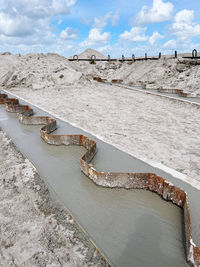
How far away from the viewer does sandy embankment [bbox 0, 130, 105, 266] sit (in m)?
2.37

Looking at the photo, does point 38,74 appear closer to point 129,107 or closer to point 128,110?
point 129,107

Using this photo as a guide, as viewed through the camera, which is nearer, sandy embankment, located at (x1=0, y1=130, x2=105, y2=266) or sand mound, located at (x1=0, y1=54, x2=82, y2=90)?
sandy embankment, located at (x1=0, y1=130, x2=105, y2=266)

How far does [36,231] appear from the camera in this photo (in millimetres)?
2736

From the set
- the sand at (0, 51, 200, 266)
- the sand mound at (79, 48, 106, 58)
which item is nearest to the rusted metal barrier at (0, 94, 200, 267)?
the sand at (0, 51, 200, 266)

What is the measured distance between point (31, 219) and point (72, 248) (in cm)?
82

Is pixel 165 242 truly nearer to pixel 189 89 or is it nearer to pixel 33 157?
pixel 33 157

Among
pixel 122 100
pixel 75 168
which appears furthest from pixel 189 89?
pixel 75 168

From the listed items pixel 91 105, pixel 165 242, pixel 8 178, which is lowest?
pixel 165 242

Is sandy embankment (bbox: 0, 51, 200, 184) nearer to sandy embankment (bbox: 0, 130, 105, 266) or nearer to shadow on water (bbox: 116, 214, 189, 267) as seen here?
shadow on water (bbox: 116, 214, 189, 267)

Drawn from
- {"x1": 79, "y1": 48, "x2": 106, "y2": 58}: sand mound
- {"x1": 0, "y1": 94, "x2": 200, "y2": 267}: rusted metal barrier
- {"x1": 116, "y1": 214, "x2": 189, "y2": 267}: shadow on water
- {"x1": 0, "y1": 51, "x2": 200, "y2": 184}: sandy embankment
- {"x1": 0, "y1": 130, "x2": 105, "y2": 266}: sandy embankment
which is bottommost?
{"x1": 116, "y1": 214, "x2": 189, "y2": 267}: shadow on water

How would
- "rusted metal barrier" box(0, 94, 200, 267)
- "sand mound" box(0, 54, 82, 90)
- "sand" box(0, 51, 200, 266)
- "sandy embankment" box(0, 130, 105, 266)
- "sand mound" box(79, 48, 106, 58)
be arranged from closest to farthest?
"sandy embankment" box(0, 130, 105, 266)
"rusted metal barrier" box(0, 94, 200, 267)
"sand" box(0, 51, 200, 266)
"sand mound" box(0, 54, 82, 90)
"sand mound" box(79, 48, 106, 58)

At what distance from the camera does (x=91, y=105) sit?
34.0ft

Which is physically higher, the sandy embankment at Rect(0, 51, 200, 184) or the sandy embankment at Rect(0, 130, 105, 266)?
the sandy embankment at Rect(0, 51, 200, 184)

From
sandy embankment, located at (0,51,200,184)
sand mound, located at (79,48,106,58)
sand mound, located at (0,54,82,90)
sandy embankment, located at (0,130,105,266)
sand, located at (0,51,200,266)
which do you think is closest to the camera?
sandy embankment, located at (0,130,105,266)
